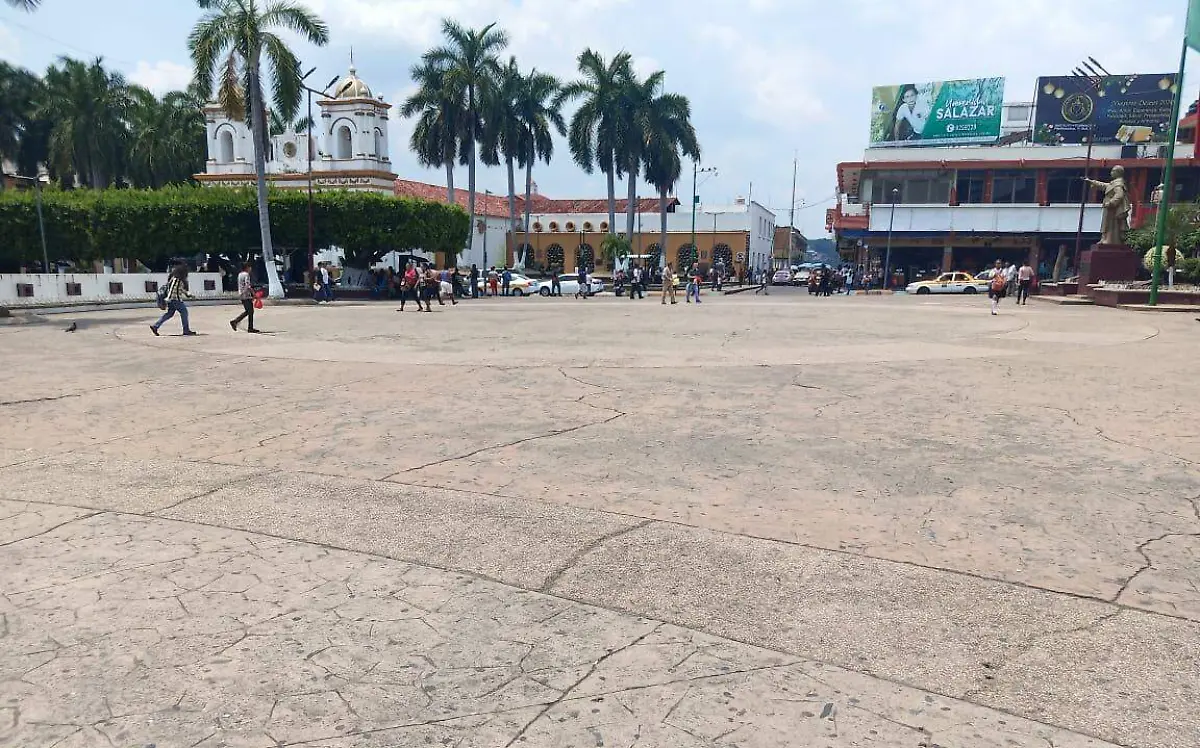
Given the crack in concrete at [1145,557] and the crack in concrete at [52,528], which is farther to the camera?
the crack in concrete at [52,528]

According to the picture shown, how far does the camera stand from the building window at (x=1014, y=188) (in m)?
53.6

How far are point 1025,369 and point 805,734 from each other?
1026 cm

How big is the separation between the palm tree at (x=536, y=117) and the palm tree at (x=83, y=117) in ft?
85.2

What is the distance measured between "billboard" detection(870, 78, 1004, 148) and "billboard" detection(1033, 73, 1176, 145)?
3374 mm

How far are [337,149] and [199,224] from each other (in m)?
18.4

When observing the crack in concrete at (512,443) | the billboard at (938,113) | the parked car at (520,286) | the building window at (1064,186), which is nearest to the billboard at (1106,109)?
the billboard at (938,113)

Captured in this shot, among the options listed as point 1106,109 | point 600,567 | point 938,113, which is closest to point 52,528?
point 600,567

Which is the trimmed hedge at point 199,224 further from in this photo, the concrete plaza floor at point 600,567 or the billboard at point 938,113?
the billboard at point 938,113

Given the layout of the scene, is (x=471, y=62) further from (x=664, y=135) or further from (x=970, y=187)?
(x=970, y=187)

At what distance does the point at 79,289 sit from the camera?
97.7ft

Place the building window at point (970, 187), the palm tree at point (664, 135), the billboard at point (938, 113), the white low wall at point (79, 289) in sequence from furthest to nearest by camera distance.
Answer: the billboard at point (938, 113)
the building window at point (970, 187)
the palm tree at point (664, 135)
the white low wall at point (79, 289)

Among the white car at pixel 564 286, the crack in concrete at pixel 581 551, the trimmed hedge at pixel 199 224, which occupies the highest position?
the trimmed hedge at pixel 199 224

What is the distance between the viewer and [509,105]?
164ft

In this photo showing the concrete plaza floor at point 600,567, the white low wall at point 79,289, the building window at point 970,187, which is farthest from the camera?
the building window at point 970,187
